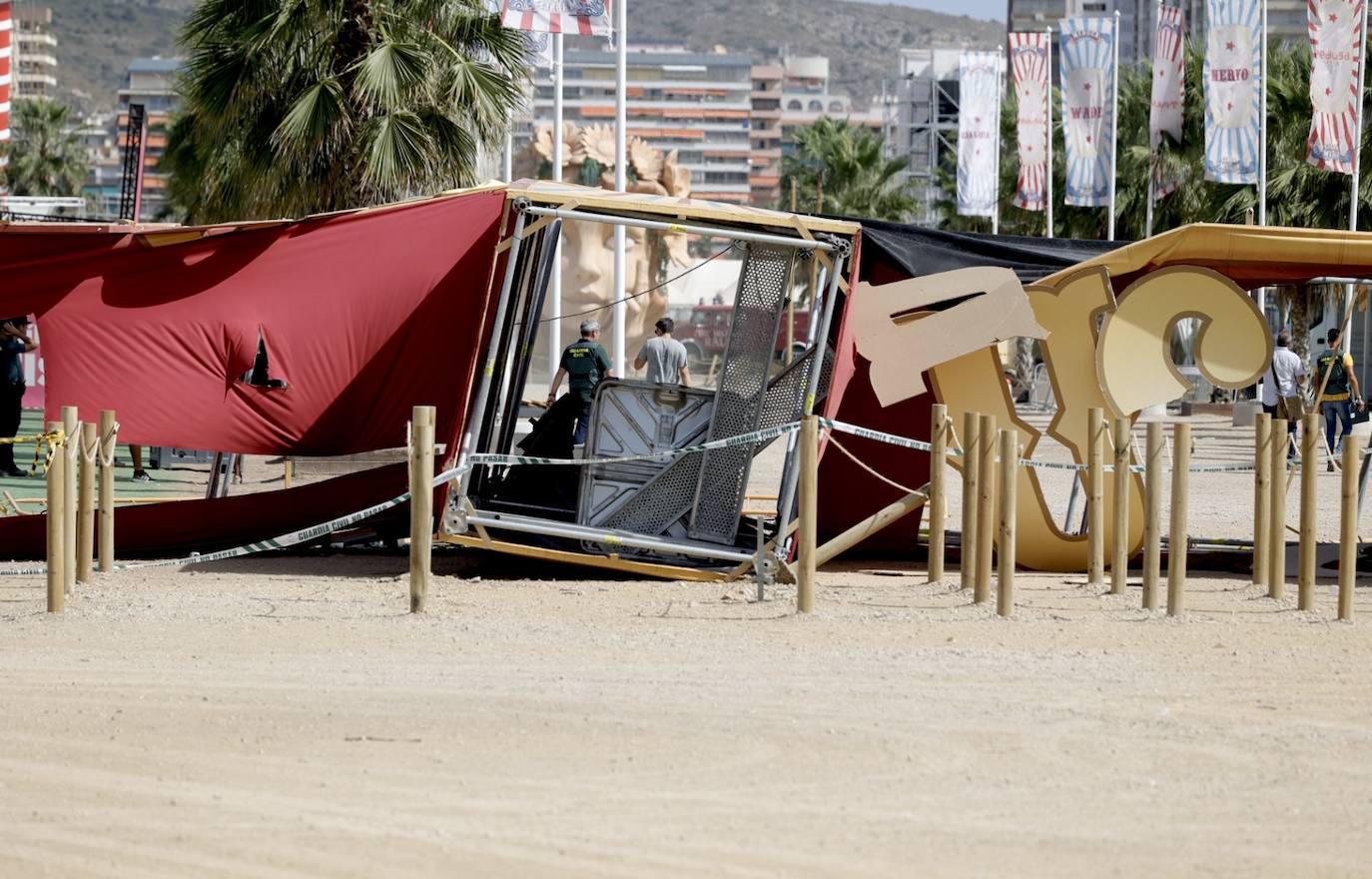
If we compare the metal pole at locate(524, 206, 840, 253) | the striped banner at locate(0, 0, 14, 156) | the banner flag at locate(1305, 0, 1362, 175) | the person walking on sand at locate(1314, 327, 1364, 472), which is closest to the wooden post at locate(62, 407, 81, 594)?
the metal pole at locate(524, 206, 840, 253)

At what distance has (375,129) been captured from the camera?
60.5 ft

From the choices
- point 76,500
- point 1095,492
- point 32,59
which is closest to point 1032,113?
point 1095,492

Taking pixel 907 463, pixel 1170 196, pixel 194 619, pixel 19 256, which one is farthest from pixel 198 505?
pixel 1170 196

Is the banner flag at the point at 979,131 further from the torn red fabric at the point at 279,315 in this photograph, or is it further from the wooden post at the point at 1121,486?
the wooden post at the point at 1121,486

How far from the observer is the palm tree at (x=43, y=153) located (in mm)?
69500

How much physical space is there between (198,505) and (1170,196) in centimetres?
3158

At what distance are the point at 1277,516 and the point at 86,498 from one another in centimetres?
715

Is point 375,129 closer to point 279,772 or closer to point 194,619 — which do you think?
point 194,619

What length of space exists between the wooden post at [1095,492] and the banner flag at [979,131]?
2684cm

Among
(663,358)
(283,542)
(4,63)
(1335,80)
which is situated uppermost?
(1335,80)

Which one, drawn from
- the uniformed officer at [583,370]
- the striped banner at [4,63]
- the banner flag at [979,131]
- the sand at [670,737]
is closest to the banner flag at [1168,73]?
the banner flag at [979,131]

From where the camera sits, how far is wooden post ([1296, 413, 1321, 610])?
10.2 m

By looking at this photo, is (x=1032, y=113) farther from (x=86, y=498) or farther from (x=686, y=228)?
(x=86, y=498)

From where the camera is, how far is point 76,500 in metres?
11.1
